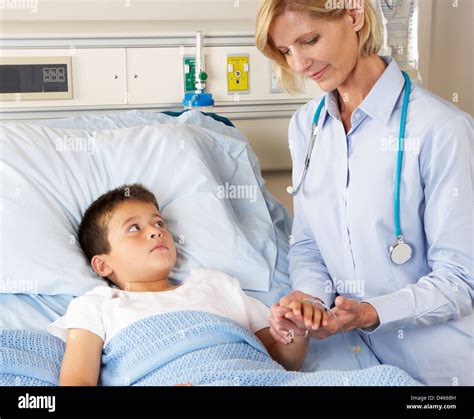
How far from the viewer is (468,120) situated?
131 centimetres

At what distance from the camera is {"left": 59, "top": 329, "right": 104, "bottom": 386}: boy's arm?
1.22 m

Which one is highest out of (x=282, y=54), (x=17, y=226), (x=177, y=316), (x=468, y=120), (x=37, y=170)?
(x=282, y=54)

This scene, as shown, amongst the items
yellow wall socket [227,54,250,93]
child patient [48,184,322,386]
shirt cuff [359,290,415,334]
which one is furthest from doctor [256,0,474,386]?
yellow wall socket [227,54,250,93]

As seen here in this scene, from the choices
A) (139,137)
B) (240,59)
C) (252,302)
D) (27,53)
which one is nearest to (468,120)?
(252,302)

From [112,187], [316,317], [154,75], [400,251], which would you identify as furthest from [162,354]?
[154,75]

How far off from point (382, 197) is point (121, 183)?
67 centimetres

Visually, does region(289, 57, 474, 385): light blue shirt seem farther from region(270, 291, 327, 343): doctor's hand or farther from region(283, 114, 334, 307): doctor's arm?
region(270, 291, 327, 343): doctor's hand

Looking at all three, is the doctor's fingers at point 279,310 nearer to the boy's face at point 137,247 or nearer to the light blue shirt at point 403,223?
the light blue shirt at point 403,223

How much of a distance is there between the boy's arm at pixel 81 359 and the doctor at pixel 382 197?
332mm

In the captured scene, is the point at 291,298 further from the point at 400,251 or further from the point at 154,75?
the point at 154,75

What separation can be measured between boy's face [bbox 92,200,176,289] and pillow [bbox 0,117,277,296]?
54 millimetres
